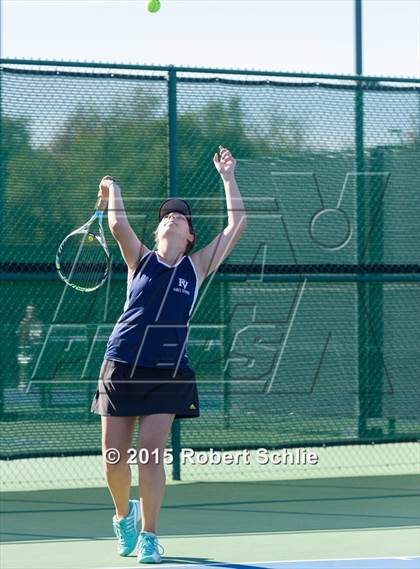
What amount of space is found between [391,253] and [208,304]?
1.41 m

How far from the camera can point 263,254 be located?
8.05 meters

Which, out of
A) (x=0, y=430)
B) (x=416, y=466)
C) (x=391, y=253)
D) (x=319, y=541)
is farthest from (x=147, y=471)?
(x=416, y=466)

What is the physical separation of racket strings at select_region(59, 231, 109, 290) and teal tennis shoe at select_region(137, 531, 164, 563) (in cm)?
202

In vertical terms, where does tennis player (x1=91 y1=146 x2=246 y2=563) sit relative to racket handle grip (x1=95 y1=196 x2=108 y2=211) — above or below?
below

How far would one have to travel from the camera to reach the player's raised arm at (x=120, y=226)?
5453 millimetres

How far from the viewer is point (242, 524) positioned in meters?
6.64

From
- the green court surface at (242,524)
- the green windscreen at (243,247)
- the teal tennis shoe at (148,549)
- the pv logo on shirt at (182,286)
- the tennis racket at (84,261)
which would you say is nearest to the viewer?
the teal tennis shoe at (148,549)

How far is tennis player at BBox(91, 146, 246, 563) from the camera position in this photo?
541 cm

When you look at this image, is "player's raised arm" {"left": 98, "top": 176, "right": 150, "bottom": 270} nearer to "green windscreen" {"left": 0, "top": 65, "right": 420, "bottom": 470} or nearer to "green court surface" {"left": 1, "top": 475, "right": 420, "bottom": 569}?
"green court surface" {"left": 1, "top": 475, "right": 420, "bottom": 569}

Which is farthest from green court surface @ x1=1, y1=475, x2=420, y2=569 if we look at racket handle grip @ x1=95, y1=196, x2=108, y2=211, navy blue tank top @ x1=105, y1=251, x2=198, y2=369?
racket handle grip @ x1=95, y1=196, x2=108, y2=211

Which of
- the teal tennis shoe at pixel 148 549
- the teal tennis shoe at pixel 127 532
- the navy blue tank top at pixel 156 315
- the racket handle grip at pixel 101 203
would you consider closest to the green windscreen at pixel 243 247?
the racket handle grip at pixel 101 203

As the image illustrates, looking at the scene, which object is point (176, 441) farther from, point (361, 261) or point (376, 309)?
point (361, 261)

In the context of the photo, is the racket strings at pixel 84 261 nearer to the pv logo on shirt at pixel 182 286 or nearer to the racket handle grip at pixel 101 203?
the racket handle grip at pixel 101 203

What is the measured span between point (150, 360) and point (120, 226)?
2.15ft
